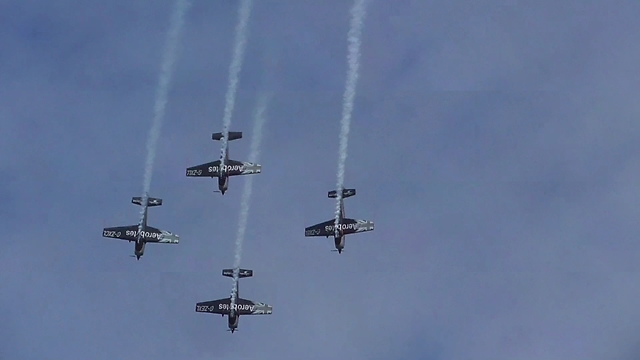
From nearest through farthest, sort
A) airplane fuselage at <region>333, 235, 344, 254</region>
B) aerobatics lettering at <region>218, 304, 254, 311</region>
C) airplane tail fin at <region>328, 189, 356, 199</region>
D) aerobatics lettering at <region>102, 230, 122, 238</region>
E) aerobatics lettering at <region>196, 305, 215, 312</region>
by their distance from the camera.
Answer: airplane tail fin at <region>328, 189, 356, 199</region> < airplane fuselage at <region>333, 235, 344, 254</region> < aerobatics lettering at <region>102, 230, 122, 238</region> < aerobatics lettering at <region>218, 304, 254, 311</region> < aerobatics lettering at <region>196, 305, 215, 312</region>

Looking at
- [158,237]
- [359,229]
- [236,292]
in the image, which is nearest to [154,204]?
[158,237]

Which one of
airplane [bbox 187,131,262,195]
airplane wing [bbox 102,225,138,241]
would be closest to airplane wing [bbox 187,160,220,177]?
airplane [bbox 187,131,262,195]

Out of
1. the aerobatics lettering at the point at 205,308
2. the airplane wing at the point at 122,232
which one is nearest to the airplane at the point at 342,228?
the aerobatics lettering at the point at 205,308

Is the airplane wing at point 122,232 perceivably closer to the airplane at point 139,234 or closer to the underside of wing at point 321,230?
the airplane at point 139,234

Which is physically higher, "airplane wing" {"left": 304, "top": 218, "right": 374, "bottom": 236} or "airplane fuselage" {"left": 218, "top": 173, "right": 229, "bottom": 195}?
"airplane fuselage" {"left": 218, "top": 173, "right": 229, "bottom": 195}

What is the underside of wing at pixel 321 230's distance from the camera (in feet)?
297

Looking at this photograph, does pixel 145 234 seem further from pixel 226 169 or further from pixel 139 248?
pixel 226 169

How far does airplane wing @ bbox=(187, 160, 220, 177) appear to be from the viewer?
92.0m

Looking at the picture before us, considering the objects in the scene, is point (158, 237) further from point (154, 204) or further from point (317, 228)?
point (317, 228)

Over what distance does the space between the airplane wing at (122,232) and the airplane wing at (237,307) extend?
8365mm

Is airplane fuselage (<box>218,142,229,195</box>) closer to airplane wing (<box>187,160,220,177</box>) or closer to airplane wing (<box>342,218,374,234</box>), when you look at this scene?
airplane wing (<box>187,160,220,177</box>)

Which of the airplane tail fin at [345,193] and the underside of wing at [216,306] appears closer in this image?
the airplane tail fin at [345,193]

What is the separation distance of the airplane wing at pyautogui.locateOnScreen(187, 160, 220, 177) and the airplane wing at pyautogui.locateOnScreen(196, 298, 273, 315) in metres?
10.9

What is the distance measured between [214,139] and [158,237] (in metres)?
9.56
